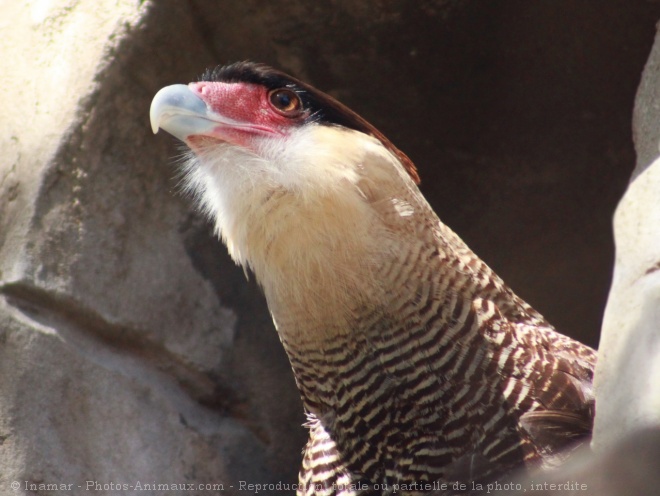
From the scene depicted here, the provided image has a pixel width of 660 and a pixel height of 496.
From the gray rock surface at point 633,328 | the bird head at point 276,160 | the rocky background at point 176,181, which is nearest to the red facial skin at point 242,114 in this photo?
the bird head at point 276,160

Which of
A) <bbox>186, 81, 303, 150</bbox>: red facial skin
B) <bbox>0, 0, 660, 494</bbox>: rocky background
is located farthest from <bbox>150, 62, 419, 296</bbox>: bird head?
<bbox>0, 0, 660, 494</bbox>: rocky background

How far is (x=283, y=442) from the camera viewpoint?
152 inches

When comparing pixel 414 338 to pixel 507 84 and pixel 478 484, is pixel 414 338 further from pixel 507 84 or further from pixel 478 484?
pixel 507 84

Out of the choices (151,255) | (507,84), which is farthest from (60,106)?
(507,84)

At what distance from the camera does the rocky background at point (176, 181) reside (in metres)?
3.20

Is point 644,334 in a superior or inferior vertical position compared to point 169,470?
superior

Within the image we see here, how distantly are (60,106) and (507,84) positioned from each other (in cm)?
214

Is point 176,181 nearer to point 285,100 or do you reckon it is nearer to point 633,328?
point 285,100

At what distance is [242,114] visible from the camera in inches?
109

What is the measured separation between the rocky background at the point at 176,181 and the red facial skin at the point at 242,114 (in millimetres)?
791

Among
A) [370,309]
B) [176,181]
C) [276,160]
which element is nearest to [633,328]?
[370,309]

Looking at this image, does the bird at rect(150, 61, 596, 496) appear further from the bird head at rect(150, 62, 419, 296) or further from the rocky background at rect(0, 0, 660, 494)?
the rocky background at rect(0, 0, 660, 494)

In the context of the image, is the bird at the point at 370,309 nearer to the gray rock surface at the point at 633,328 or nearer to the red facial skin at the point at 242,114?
the red facial skin at the point at 242,114

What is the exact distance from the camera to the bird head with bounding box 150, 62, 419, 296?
103 inches
